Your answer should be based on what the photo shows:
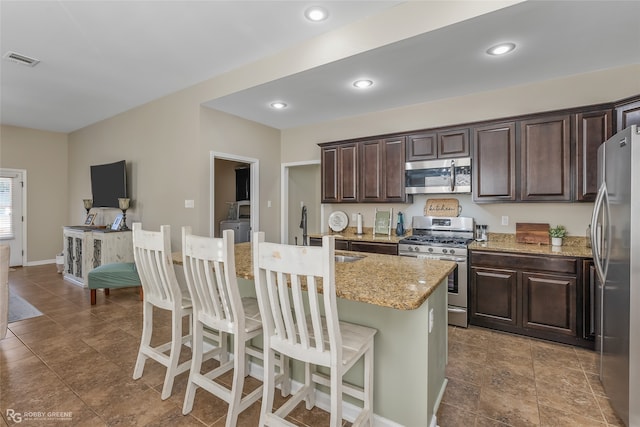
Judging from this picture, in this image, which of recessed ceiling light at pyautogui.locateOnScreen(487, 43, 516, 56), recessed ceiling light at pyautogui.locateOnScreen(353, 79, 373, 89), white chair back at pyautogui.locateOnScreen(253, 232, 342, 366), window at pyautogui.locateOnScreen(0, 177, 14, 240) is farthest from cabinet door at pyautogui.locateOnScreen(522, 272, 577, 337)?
window at pyautogui.locateOnScreen(0, 177, 14, 240)

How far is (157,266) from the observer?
2006mm

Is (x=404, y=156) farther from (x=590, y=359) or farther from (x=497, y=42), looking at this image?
(x=590, y=359)

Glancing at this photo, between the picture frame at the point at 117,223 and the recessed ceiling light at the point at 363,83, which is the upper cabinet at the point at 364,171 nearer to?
the recessed ceiling light at the point at 363,83

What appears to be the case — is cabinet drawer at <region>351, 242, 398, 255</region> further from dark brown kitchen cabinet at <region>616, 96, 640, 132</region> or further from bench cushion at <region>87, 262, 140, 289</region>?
bench cushion at <region>87, 262, 140, 289</region>

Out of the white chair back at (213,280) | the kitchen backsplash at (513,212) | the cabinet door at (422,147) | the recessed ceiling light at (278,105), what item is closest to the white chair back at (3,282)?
the white chair back at (213,280)

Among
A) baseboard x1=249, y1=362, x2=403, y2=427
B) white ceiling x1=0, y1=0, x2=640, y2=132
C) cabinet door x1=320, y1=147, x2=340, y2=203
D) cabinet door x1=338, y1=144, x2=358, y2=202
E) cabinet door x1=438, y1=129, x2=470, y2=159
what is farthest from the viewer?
cabinet door x1=320, y1=147, x2=340, y2=203

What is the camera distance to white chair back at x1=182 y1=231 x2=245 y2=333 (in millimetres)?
1644

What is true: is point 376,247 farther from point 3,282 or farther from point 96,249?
point 96,249

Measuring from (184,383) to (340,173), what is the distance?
3.10m

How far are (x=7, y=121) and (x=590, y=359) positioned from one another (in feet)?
30.2

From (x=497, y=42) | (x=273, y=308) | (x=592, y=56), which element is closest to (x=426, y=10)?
(x=497, y=42)

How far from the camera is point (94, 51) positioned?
3145 mm

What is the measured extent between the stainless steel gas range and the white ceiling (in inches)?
62.5

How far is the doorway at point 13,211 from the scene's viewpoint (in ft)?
19.5
